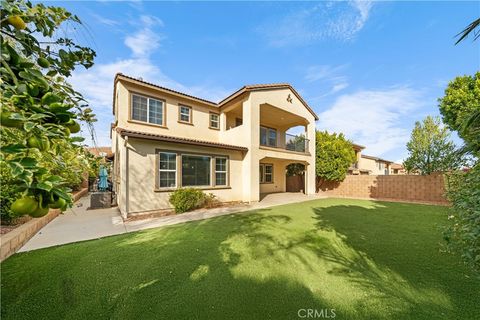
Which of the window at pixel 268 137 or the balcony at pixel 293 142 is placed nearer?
the balcony at pixel 293 142

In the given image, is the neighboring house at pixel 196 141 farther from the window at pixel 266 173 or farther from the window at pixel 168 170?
the window at pixel 266 173

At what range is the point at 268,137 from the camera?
17.8 meters

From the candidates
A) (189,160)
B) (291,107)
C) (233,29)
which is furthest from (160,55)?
(291,107)

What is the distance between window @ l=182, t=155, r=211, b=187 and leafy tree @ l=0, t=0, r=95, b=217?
9.50m

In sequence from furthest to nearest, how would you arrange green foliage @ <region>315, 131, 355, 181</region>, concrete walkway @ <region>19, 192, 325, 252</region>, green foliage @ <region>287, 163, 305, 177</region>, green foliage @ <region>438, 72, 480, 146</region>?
green foliage @ <region>287, 163, 305, 177</region>
green foliage @ <region>315, 131, 355, 181</region>
green foliage @ <region>438, 72, 480, 146</region>
concrete walkway @ <region>19, 192, 325, 252</region>

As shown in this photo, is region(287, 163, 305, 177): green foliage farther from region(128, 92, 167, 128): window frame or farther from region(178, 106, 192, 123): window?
region(128, 92, 167, 128): window frame

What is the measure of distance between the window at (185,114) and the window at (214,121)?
1.71 m

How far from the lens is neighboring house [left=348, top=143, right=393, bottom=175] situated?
1126 inches

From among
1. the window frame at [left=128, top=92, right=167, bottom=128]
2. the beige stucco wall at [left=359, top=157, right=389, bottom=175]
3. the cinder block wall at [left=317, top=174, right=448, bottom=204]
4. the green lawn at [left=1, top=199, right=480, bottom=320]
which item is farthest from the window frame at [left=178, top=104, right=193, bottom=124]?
the beige stucco wall at [left=359, top=157, right=389, bottom=175]

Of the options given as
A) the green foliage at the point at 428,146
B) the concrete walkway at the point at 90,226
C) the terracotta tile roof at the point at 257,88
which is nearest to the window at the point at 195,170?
the concrete walkway at the point at 90,226

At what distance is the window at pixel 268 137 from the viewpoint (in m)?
17.0

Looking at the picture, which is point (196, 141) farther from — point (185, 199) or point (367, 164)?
point (367, 164)

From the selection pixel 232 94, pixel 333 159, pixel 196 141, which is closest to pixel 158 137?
pixel 196 141

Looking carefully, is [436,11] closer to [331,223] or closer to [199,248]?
[331,223]
